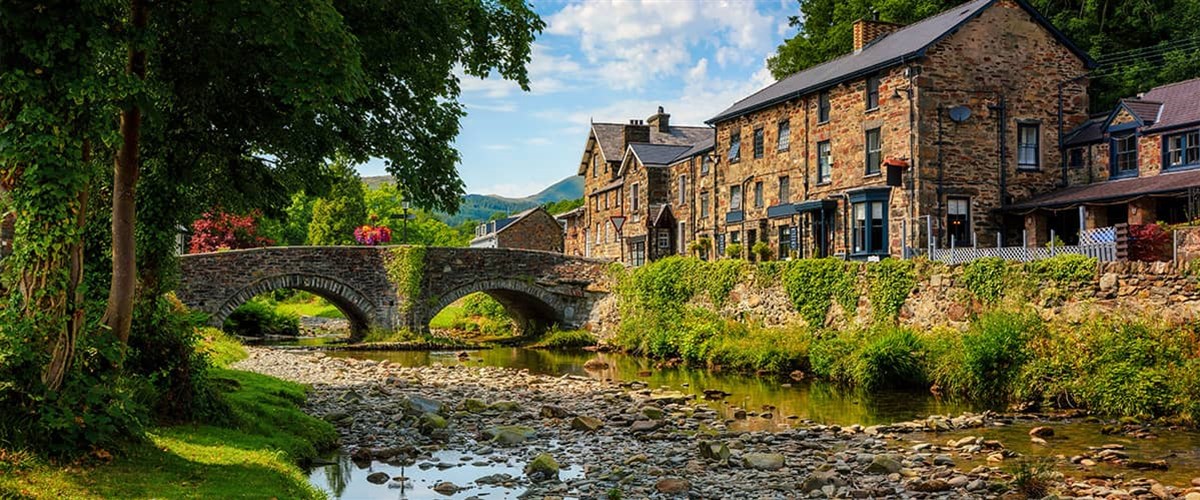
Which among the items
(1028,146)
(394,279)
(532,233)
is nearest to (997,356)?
(1028,146)

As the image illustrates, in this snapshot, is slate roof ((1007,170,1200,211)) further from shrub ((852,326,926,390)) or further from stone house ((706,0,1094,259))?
shrub ((852,326,926,390))

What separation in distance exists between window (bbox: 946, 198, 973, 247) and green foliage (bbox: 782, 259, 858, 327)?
515 centimetres

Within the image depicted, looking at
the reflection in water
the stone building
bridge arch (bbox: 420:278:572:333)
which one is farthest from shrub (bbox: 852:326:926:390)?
the stone building

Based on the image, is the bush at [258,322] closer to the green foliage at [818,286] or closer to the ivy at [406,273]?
the ivy at [406,273]

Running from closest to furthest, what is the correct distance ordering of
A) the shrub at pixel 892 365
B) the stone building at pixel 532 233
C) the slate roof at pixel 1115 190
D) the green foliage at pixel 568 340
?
the shrub at pixel 892 365
the slate roof at pixel 1115 190
the green foliage at pixel 568 340
the stone building at pixel 532 233

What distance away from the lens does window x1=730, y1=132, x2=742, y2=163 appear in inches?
1544

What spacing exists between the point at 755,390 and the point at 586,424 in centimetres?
699

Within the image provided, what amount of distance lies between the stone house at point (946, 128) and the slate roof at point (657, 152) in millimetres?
15105

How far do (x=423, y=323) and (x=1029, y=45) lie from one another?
23.8 m

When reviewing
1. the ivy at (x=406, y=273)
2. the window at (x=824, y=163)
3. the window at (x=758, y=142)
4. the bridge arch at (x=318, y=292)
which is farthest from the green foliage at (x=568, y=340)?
the window at (x=824, y=163)

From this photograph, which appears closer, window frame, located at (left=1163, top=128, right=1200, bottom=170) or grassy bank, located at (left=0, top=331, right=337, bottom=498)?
grassy bank, located at (left=0, top=331, right=337, bottom=498)

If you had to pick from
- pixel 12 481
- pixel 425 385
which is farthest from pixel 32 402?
pixel 425 385

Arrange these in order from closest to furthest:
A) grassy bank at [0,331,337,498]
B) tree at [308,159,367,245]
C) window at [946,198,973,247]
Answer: grassy bank at [0,331,337,498]
window at [946,198,973,247]
tree at [308,159,367,245]

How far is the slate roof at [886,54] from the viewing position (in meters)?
29.7
